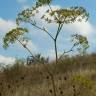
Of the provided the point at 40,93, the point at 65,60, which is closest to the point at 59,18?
the point at 40,93

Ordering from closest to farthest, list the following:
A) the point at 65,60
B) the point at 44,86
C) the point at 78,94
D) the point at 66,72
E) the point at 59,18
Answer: the point at 59,18 → the point at 78,94 → the point at 44,86 → the point at 66,72 → the point at 65,60

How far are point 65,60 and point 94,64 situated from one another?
6.66 ft

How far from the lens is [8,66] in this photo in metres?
20.8

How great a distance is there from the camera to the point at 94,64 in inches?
726

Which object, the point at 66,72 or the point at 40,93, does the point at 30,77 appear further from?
the point at 40,93

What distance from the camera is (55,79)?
16.4 meters

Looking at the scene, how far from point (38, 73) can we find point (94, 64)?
2.21 m

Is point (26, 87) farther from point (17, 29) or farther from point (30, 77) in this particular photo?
point (17, 29)

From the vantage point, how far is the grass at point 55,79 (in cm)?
1347

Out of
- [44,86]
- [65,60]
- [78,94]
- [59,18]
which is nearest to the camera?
[59,18]

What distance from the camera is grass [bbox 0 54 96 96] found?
13469mm

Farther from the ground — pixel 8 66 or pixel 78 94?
pixel 8 66

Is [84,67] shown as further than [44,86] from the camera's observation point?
Yes

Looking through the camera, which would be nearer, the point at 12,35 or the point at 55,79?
the point at 12,35
